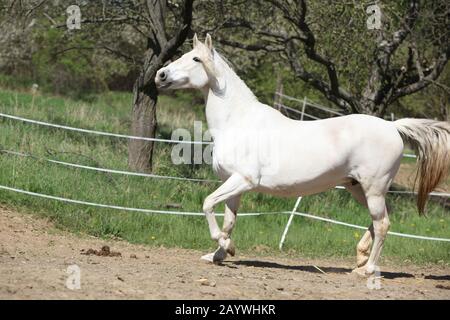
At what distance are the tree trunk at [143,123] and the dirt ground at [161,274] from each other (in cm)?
231

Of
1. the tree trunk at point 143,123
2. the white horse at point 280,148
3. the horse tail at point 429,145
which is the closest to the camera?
the white horse at point 280,148

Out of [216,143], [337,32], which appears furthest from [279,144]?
[337,32]

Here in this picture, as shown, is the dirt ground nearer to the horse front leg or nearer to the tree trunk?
the horse front leg

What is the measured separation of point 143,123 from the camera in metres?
11.4

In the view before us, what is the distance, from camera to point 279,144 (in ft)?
24.2

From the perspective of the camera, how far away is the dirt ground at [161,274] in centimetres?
575

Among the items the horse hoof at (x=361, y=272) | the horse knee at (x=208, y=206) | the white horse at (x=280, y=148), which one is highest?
the white horse at (x=280, y=148)

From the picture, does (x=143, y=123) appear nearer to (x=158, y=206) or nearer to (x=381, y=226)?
(x=158, y=206)

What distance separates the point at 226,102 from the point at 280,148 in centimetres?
70

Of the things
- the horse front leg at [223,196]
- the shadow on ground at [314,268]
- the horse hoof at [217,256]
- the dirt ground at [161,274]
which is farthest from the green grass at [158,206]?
the horse front leg at [223,196]

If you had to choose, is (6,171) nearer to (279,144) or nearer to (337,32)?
(279,144)

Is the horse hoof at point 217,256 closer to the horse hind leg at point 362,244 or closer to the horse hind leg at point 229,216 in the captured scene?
the horse hind leg at point 229,216

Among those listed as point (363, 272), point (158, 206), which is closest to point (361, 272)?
point (363, 272)

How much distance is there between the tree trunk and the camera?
36.5 feet
